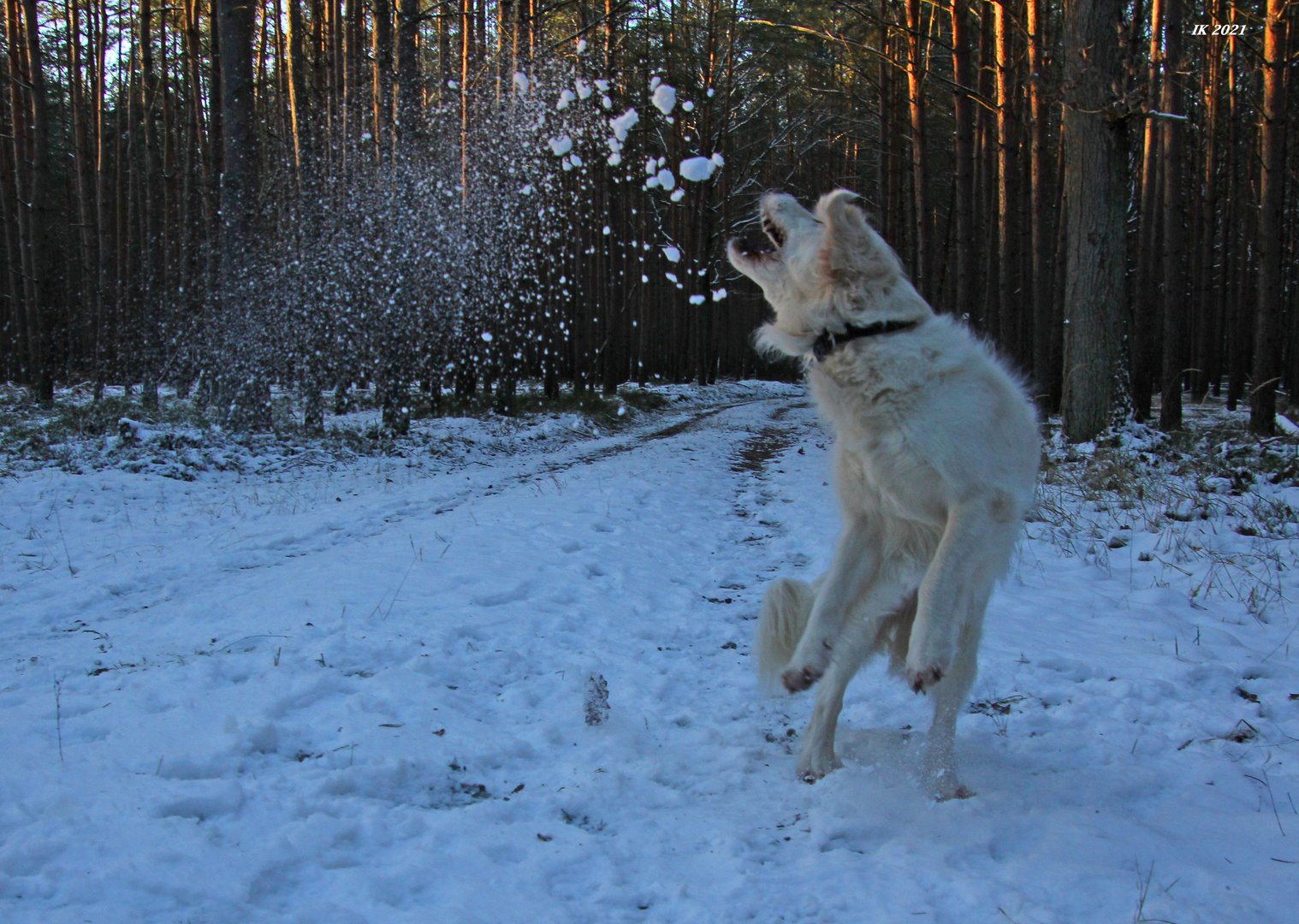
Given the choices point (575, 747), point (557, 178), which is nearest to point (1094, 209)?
point (575, 747)

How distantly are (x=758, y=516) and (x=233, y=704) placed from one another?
16.5 feet

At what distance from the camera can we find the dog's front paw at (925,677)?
8.00ft

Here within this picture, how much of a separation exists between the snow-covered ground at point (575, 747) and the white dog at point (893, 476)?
0.38 metres

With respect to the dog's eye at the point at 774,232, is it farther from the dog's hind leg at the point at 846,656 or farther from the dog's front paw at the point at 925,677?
the dog's front paw at the point at 925,677

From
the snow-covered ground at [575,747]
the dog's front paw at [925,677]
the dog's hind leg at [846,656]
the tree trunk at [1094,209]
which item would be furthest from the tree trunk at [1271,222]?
the dog's front paw at [925,677]

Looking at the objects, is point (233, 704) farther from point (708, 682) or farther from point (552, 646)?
point (708, 682)

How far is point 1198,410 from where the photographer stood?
18.4m

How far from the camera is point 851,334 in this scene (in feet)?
9.21

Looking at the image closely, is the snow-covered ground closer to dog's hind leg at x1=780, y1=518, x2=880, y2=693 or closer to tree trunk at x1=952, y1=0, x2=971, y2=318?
dog's hind leg at x1=780, y1=518, x2=880, y2=693

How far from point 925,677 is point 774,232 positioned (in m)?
1.85

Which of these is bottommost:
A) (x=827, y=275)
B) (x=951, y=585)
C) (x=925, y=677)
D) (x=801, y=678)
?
(x=801, y=678)

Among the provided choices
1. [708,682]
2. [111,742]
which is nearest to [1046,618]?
[708,682]

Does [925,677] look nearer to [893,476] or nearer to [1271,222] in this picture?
[893,476]

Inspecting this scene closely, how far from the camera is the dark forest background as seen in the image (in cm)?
1029
